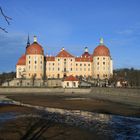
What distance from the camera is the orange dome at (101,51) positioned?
11414cm

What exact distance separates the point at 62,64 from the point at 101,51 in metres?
13.3

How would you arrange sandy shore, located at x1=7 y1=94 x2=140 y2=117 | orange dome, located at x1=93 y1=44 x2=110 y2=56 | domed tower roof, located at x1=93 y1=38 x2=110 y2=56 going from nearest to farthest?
sandy shore, located at x1=7 y1=94 x2=140 y2=117 → orange dome, located at x1=93 y1=44 x2=110 y2=56 → domed tower roof, located at x1=93 y1=38 x2=110 y2=56

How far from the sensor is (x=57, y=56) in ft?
389

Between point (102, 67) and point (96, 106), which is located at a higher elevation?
point (102, 67)

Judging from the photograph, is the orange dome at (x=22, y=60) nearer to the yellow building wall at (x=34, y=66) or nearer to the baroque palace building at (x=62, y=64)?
the baroque palace building at (x=62, y=64)

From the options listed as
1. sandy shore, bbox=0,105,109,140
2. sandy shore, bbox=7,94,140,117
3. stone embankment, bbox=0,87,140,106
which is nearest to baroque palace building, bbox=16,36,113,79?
stone embankment, bbox=0,87,140,106

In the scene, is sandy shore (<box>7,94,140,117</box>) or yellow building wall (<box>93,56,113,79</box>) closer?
sandy shore (<box>7,94,140,117</box>)

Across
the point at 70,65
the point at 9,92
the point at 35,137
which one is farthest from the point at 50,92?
the point at 35,137

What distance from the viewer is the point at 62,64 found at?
117188 mm

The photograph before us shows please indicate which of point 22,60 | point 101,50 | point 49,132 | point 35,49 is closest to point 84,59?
point 101,50

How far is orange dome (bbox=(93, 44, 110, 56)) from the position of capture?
114 metres

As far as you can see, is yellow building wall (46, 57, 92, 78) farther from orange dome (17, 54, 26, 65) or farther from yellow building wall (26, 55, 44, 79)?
orange dome (17, 54, 26, 65)

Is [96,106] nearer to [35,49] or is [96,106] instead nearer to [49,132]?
[49,132]

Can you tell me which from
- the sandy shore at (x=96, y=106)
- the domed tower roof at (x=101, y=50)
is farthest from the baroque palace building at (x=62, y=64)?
the sandy shore at (x=96, y=106)
